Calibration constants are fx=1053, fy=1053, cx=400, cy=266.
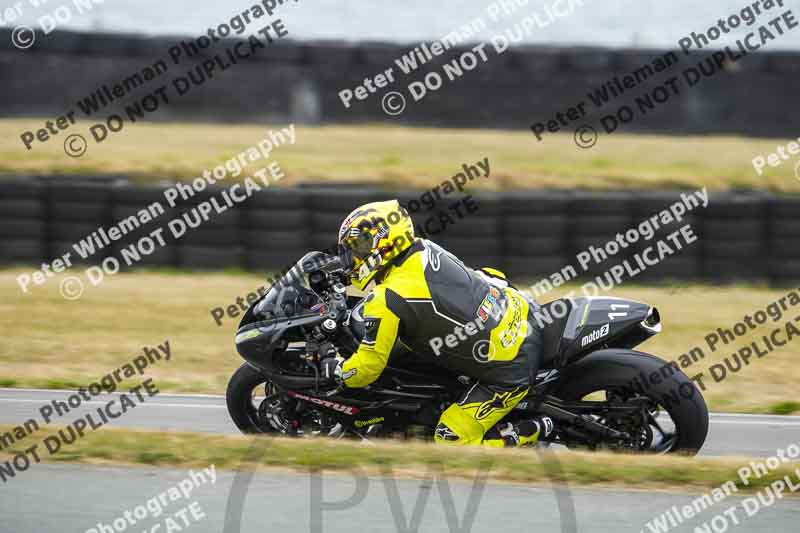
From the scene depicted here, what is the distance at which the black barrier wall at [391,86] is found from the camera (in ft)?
50.1

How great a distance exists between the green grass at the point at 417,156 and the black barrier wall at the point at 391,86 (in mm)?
239

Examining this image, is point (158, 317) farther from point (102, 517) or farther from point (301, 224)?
point (102, 517)

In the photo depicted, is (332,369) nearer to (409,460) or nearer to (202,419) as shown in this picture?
(409,460)

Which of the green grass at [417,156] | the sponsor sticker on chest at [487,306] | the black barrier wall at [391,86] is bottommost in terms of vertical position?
the sponsor sticker on chest at [487,306]

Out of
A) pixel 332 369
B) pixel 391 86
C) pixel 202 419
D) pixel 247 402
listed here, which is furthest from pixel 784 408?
pixel 391 86

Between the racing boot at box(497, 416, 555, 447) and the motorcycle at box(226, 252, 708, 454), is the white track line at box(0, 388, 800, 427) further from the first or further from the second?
the racing boot at box(497, 416, 555, 447)

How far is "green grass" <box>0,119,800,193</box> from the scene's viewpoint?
1334cm

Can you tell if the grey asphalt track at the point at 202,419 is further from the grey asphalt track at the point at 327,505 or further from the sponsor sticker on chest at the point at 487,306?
the grey asphalt track at the point at 327,505

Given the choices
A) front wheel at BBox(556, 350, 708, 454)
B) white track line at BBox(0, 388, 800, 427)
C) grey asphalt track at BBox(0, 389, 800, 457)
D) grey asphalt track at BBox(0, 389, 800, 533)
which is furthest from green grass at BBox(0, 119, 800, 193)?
grey asphalt track at BBox(0, 389, 800, 533)

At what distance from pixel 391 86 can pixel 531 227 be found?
4.49 metres

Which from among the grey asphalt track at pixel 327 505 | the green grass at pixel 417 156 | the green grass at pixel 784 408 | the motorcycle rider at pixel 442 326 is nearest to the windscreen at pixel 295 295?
the motorcycle rider at pixel 442 326

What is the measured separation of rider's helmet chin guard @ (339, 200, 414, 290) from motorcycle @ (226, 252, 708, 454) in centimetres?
27

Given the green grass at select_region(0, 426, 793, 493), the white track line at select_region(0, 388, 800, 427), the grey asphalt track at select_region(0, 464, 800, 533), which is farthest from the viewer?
the white track line at select_region(0, 388, 800, 427)

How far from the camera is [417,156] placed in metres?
14.3
